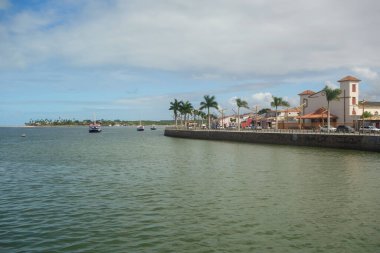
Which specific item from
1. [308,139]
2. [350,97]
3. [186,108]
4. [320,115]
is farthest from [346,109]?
[186,108]

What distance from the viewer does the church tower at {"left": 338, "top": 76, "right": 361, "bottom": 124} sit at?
90.1 meters

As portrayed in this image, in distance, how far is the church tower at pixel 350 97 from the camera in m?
90.1

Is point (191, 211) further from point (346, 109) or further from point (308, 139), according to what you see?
point (346, 109)

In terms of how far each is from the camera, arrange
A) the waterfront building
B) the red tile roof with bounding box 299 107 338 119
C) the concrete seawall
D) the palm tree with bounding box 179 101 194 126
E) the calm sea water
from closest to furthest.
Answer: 1. the calm sea water
2. the concrete seawall
3. the waterfront building
4. the red tile roof with bounding box 299 107 338 119
5. the palm tree with bounding box 179 101 194 126

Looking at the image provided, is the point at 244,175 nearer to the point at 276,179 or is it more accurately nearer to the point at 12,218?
the point at 276,179

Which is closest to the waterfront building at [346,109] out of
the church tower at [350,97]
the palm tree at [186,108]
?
the church tower at [350,97]

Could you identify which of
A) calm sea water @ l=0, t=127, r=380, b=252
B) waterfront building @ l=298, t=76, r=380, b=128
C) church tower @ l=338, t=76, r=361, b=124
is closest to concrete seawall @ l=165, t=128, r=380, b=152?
waterfront building @ l=298, t=76, r=380, b=128

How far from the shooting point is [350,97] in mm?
90188

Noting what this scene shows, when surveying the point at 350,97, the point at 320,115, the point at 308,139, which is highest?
the point at 350,97

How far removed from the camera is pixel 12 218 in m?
18.4

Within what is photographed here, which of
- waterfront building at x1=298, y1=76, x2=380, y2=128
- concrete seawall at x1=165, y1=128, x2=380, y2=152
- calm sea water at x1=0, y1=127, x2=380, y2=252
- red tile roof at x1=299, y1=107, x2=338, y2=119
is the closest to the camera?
calm sea water at x1=0, y1=127, x2=380, y2=252

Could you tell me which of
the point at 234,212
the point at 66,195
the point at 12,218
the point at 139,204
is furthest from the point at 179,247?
the point at 66,195

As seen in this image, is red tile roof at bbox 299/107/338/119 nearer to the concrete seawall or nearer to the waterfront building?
the waterfront building

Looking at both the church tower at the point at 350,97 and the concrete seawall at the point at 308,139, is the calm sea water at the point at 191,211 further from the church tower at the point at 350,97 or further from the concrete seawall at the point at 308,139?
the church tower at the point at 350,97
